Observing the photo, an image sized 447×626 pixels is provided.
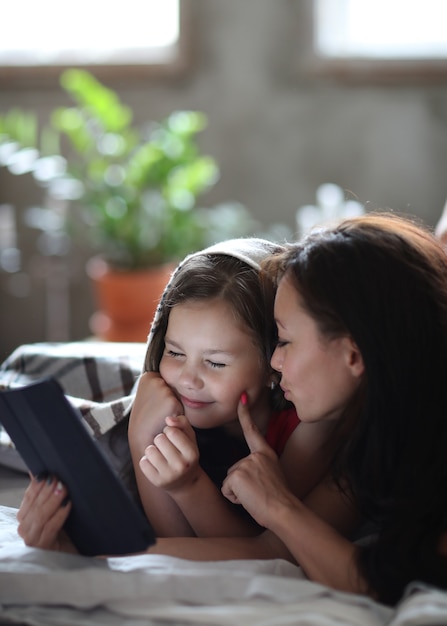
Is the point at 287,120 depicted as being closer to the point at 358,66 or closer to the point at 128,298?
the point at 358,66

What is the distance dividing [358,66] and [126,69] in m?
0.92

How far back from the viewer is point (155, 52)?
351 centimetres

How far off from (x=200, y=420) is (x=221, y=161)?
2323 millimetres

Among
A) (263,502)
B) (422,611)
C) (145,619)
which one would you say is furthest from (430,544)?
(145,619)

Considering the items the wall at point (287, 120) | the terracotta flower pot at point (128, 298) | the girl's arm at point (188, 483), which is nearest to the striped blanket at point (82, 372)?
the girl's arm at point (188, 483)

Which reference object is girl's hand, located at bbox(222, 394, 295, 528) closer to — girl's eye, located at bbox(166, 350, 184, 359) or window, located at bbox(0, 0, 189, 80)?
girl's eye, located at bbox(166, 350, 184, 359)

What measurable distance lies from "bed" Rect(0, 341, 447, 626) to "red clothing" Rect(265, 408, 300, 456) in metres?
0.31

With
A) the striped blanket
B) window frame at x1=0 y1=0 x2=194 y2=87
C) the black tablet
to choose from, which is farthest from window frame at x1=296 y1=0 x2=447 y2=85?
the black tablet

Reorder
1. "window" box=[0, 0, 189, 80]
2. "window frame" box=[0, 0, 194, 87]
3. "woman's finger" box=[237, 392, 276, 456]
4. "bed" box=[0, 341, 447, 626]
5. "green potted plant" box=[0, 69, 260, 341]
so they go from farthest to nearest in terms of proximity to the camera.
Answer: "window" box=[0, 0, 189, 80], "window frame" box=[0, 0, 194, 87], "green potted plant" box=[0, 69, 260, 341], "woman's finger" box=[237, 392, 276, 456], "bed" box=[0, 341, 447, 626]

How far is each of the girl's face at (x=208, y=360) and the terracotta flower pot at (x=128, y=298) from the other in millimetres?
1837

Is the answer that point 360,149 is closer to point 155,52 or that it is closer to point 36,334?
point 155,52

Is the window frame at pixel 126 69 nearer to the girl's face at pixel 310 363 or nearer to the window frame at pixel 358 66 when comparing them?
the window frame at pixel 358 66

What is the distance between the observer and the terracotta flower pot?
125 inches

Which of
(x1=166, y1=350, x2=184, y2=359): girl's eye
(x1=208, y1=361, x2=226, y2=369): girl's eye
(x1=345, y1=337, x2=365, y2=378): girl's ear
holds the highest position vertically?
(x1=345, y1=337, x2=365, y2=378): girl's ear
